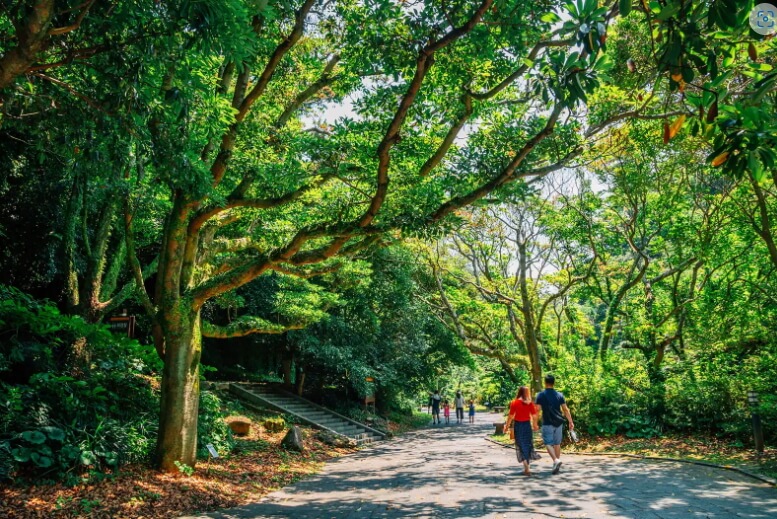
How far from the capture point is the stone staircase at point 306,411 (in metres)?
19.1

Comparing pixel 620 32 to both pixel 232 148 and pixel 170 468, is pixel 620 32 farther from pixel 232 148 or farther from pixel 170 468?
pixel 170 468

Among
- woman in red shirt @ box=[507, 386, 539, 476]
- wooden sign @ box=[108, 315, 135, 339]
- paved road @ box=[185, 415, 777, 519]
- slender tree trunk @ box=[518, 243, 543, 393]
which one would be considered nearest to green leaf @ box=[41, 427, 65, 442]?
paved road @ box=[185, 415, 777, 519]

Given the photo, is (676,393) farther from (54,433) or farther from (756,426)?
(54,433)

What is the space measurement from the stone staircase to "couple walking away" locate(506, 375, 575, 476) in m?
9.67

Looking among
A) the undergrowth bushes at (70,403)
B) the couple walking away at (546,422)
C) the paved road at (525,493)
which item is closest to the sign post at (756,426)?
the paved road at (525,493)

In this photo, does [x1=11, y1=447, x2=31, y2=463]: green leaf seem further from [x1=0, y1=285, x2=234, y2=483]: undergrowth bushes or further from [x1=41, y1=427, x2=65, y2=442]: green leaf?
[x1=41, y1=427, x2=65, y2=442]: green leaf

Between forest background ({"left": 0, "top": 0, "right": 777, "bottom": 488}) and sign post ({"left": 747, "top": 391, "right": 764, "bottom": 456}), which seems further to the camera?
sign post ({"left": 747, "top": 391, "right": 764, "bottom": 456})

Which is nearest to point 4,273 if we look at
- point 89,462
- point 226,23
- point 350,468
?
point 89,462

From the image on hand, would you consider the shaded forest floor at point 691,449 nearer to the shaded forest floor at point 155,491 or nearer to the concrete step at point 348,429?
the shaded forest floor at point 155,491

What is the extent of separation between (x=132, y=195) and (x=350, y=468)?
776 centimetres

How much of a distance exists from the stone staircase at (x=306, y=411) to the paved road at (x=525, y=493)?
25.2ft

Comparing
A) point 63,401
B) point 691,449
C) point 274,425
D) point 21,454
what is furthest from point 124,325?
point 691,449

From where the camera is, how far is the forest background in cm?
513

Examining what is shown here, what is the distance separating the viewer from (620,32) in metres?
10.2
